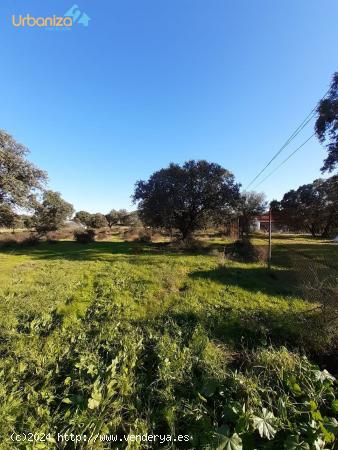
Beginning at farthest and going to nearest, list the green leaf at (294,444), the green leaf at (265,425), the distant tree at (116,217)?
the distant tree at (116,217) → the green leaf at (265,425) → the green leaf at (294,444)

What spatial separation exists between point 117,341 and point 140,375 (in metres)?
0.88

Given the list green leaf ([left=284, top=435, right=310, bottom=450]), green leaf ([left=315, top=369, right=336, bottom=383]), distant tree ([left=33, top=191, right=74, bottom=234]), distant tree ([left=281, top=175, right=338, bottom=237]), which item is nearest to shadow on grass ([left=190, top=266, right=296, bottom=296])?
green leaf ([left=315, top=369, right=336, bottom=383])

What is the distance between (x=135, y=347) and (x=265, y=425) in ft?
7.01

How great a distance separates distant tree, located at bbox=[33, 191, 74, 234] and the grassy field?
63.8 feet

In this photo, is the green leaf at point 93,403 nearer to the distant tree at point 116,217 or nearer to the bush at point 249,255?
the bush at point 249,255

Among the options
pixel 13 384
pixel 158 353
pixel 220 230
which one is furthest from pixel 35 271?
pixel 220 230

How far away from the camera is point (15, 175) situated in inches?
581

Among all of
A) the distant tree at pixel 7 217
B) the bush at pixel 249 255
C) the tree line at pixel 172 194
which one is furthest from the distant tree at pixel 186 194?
the distant tree at pixel 7 217

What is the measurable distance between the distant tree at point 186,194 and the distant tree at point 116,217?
42553 mm

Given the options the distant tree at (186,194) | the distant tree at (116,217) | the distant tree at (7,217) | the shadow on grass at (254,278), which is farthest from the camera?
the distant tree at (116,217)

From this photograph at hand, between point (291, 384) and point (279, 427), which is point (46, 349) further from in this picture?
point (291, 384)

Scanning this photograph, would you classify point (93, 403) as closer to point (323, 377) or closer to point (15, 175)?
point (323, 377)

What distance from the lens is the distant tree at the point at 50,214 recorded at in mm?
24547

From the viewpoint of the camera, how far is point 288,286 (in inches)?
283
